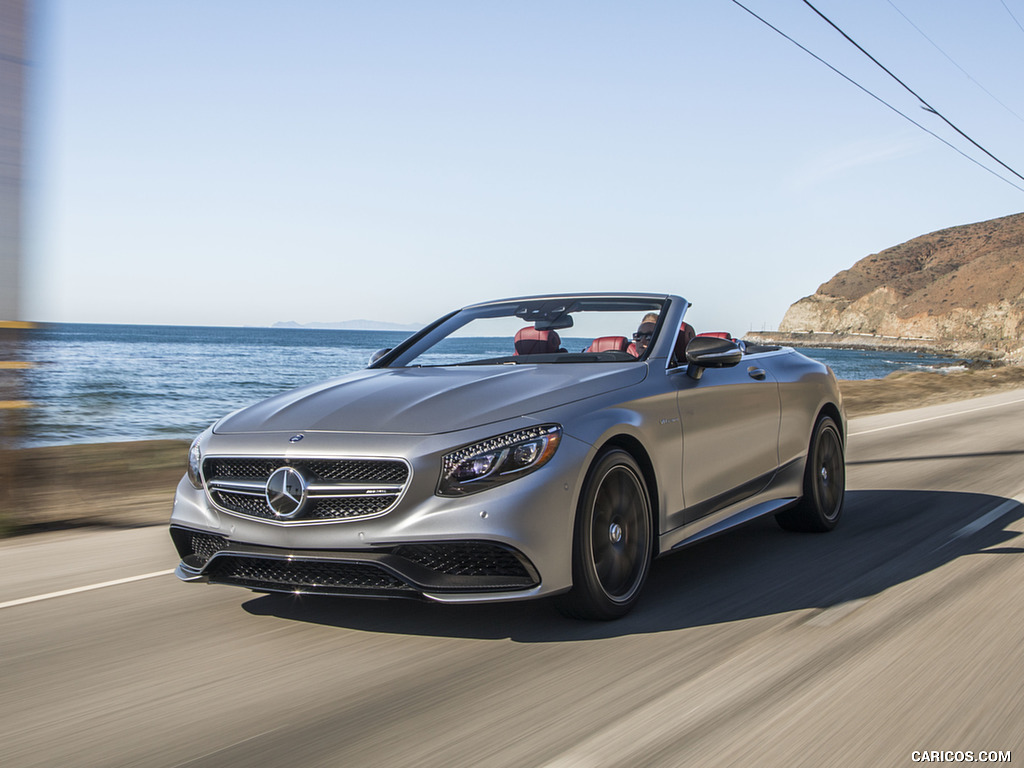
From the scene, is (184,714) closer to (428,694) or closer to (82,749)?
(82,749)

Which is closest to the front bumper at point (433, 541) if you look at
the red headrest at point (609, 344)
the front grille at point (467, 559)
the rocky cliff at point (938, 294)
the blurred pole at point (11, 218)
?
the front grille at point (467, 559)

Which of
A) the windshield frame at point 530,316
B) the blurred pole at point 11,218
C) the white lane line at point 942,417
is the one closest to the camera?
the windshield frame at point 530,316

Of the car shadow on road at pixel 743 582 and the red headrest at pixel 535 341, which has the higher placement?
the red headrest at pixel 535 341

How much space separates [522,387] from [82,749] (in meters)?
2.25

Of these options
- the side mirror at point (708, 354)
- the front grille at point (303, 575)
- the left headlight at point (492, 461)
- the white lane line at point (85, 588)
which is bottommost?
the white lane line at point (85, 588)

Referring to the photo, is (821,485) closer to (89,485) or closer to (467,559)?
(467,559)

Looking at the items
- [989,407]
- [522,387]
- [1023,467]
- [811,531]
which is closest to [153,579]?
[522,387]

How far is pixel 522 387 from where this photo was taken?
174 inches

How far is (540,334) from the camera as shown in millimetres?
5594

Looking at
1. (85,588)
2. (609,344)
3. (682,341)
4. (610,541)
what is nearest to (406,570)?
(610,541)

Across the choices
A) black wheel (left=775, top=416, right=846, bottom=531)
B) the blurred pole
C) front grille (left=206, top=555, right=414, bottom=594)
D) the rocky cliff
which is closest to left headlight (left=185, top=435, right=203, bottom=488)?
front grille (left=206, top=555, right=414, bottom=594)

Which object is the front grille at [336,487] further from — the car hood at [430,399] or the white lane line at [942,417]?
the white lane line at [942,417]

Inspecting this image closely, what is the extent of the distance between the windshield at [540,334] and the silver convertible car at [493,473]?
2 centimetres

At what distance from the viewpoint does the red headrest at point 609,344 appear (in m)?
5.53
